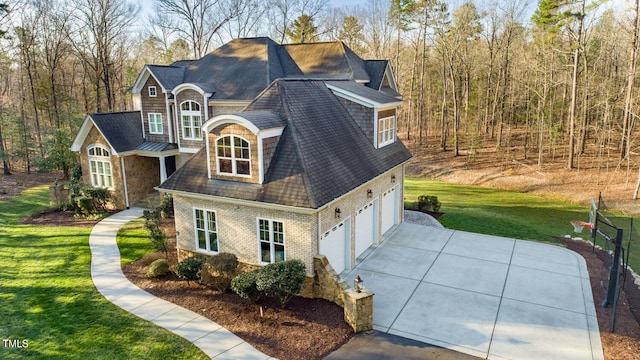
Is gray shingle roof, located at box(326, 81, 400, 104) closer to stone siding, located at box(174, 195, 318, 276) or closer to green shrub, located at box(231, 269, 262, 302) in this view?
stone siding, located at box(174, 195, 318, 276)

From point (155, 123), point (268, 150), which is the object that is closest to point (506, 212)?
point (268, 150)

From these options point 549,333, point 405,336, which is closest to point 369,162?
point 405,336

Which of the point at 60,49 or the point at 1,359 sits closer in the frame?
the point at 1,359

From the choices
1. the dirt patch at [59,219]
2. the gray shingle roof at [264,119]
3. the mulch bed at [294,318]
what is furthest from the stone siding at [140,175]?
the gray shingle roof at [264,119]

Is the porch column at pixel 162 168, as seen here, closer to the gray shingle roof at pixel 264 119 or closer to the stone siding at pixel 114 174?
the stone siding at pixel 114 174

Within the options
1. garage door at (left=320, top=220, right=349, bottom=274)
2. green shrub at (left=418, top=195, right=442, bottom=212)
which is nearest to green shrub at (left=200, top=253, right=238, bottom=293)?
garage door at (left=320, top=220, right=349, bottom=274)

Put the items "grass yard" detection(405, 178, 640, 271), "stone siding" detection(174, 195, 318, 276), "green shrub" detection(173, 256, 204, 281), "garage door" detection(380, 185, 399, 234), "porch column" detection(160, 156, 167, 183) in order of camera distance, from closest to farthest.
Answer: "stone siding" detection(174, 195, 318, 276)
"green shrub" detection(173, 256, 204, 281)
"garage door" detection(380, 185, 399, 234)
"grass yard" detection(405, 178, 640, 271)
"porch column" detection(160, 156, 167, 183)

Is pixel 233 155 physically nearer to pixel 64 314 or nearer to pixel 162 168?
pixel 64 314

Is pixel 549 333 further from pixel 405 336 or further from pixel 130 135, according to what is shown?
pixel 130 135
